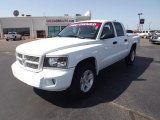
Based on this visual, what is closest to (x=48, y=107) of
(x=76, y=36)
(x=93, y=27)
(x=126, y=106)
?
(x=126, y=106)

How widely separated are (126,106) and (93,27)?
2428 millimetres

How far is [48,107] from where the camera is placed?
415 centimetres

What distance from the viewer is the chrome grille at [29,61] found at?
4107 mm

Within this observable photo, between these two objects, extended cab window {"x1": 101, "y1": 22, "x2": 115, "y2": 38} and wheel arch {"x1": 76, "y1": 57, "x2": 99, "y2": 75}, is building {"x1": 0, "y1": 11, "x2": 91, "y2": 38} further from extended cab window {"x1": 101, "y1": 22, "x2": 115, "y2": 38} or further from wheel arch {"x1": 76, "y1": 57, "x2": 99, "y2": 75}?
wheel arch {"x1": 76, "y1": 57, "x2": 99, "y2": 75}

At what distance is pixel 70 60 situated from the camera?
4.02m

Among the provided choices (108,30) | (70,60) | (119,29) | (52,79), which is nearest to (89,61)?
(70,60)

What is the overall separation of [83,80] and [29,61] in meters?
1.30

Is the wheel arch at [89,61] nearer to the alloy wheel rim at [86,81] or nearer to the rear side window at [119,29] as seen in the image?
the alloy wheel rim at [86,81]

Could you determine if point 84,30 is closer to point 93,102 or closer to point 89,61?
point 89,61

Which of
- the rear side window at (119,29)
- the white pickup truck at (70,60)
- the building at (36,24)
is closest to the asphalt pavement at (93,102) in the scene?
the white pickup truck at (70,60)

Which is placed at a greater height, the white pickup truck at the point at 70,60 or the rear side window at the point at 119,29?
the rear side window at the point at 119,29

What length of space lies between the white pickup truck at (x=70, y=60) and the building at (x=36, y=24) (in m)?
44.5

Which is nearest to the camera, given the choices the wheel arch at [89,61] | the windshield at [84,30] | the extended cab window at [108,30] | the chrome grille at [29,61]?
the chrome grille at [29,61]

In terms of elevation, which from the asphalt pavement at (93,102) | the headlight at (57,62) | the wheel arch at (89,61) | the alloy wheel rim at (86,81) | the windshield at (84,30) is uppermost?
the windshield at (84,30)
